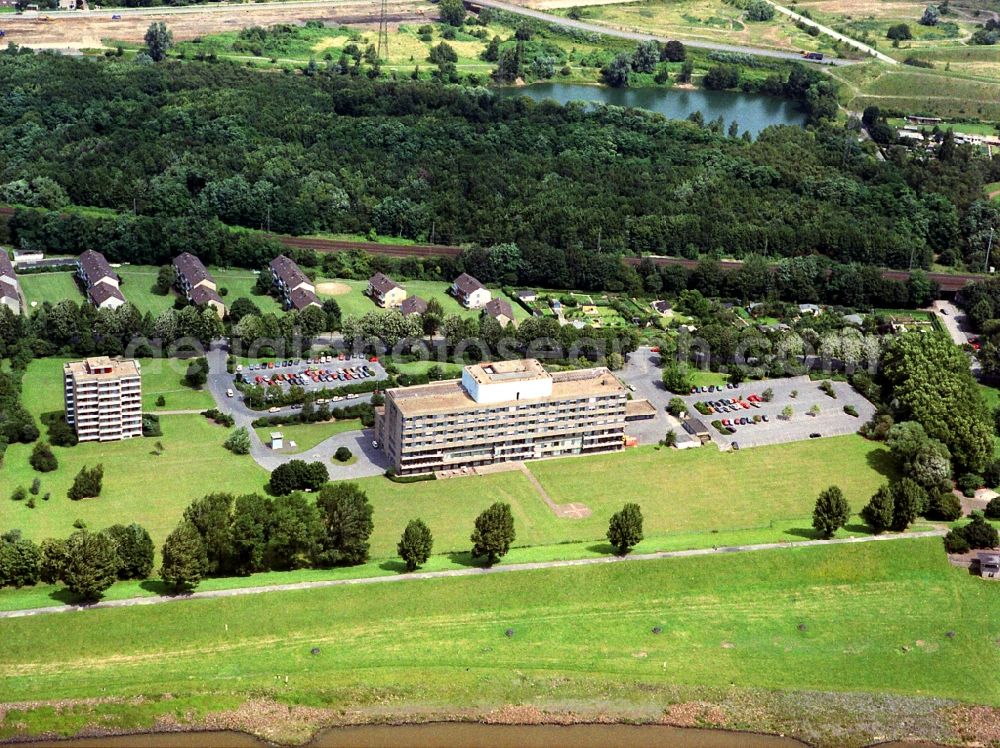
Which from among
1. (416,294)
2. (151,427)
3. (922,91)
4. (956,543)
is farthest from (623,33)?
(956,543)

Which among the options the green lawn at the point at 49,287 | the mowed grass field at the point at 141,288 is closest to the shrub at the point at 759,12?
the mowed grass field at the point at 141,288

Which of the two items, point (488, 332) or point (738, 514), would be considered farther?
point (488, 332)

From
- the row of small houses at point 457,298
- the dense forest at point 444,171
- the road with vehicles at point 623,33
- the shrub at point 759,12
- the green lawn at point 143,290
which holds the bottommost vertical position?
the green lawn at point 143,290

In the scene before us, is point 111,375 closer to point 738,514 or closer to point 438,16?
point 738,514

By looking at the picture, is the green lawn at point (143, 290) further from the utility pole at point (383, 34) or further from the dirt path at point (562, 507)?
the utility pole at point (383, 34)

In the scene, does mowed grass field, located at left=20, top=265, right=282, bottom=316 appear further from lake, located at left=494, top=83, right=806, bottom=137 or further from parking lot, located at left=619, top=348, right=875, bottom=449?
lake, located at left=494, top=83, right=806, bottom=137

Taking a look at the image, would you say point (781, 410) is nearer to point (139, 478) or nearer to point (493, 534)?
point (493, 534)

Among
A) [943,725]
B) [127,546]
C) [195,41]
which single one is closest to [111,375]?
[127,546]
